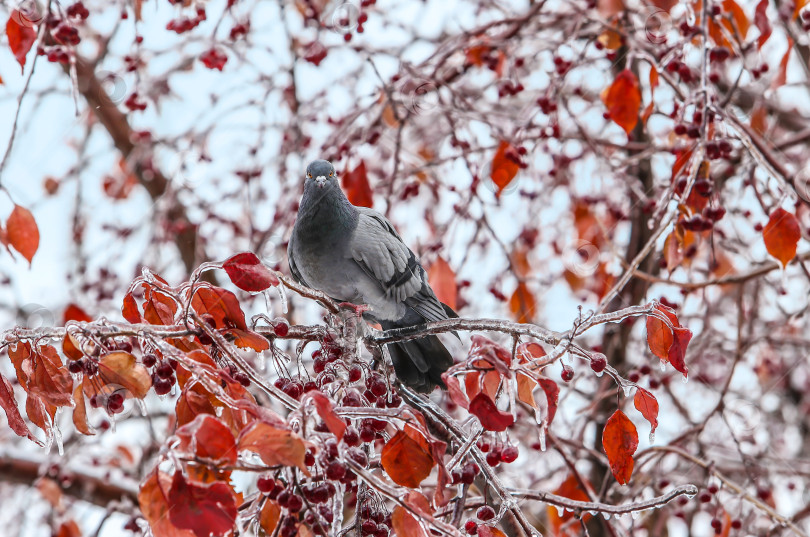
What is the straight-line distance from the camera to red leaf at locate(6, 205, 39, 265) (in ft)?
7.68

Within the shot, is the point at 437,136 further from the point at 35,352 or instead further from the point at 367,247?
the point at 35,352

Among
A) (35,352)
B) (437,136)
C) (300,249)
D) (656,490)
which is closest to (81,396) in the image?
(35,352)

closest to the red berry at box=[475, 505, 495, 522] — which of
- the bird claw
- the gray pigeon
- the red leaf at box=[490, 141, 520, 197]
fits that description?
the bird claw

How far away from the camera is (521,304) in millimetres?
3480

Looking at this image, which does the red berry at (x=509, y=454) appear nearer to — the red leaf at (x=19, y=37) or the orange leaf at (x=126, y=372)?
the orange leaf at (x=126, y=372)

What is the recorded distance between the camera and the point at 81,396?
1.62 meters

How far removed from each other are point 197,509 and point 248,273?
0.54m

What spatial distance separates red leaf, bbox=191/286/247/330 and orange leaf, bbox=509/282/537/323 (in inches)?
73.4

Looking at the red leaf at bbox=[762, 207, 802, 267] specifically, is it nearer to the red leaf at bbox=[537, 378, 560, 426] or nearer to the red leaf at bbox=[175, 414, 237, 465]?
the red leaf at bbox=[537, 378, 560, 426]

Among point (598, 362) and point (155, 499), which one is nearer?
point (155, 499)

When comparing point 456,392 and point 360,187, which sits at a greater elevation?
point 360,187

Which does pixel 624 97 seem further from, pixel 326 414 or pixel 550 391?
pixel 326 414

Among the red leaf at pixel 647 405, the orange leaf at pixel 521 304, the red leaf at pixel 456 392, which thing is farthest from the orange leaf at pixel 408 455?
the orange leaf at pixel 521 304

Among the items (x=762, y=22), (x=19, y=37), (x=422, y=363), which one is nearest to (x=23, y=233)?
(x=19, y=37)
